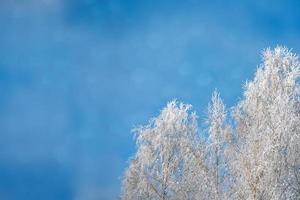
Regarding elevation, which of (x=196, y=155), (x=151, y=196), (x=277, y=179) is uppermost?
(x=196, y=155)

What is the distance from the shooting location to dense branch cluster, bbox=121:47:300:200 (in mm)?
17609

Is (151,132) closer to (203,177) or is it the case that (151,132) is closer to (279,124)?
(203,177)

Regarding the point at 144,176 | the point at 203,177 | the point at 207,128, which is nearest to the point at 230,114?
the point at 207,128

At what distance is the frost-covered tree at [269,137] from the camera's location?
55.8 feet

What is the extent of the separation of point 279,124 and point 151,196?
5821mm

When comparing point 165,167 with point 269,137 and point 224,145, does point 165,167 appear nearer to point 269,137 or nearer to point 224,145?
point 224,145

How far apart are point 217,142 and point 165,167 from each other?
85.6 inches

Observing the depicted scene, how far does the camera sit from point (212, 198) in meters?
20.0

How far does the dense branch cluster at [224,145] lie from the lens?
1761cm

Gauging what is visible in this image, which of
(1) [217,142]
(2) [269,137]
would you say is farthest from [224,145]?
(2) [269,137]

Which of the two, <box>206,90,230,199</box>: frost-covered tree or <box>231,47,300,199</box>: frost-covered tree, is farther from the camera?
<box>206,90,230,199</box>: frost-covered tree

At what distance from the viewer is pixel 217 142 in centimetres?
2155

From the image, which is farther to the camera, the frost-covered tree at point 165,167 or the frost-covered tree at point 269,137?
the frost-covered tree at point 165,167

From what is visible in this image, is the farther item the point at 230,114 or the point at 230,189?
the point at 230,114
